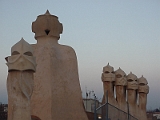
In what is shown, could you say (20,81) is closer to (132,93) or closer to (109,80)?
(109,80)

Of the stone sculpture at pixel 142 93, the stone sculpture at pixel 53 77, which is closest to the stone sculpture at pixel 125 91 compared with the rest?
the stone sculpture at pixel 142 93

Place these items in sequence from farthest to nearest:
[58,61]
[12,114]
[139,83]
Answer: [139,83] < [58,61] < [12,114]

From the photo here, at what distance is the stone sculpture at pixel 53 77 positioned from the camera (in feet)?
31.8

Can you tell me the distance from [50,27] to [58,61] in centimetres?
124

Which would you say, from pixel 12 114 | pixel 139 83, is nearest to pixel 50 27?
pixel 12 114

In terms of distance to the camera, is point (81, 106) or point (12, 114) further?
point (81, 106)

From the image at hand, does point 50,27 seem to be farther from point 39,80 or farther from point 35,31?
point 39,80

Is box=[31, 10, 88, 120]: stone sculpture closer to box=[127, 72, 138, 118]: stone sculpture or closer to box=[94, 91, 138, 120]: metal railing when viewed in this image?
box=[94, 91, 138, 120]: metal railing

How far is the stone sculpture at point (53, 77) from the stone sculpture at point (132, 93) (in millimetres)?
4080

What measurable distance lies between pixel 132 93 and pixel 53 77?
217 inches

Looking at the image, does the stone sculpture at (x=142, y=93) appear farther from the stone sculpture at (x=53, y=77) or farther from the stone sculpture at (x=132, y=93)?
the stone sculpture at (x=53, y=77)

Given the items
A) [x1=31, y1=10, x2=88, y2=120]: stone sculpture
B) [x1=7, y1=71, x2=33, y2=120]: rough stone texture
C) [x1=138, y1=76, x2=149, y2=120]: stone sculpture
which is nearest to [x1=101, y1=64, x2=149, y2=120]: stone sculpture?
[x1=138, y1=76, x2=149, y2=120]: stone sculpture

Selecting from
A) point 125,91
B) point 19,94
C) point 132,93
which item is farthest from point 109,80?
point 19,94

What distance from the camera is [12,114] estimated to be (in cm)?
614
